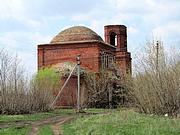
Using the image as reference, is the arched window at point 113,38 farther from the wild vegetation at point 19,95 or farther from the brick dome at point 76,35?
the wild vegetation at point 19,95

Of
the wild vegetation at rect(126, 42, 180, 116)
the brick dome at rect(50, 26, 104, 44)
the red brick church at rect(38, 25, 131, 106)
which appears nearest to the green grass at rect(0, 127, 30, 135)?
the wild vegetation at rect(126, 42, 180, 116)

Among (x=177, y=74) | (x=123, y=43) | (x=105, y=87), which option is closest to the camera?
(x=177, y=74)

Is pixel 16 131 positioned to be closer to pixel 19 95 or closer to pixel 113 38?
pixel 19 95

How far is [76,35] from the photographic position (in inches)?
2133

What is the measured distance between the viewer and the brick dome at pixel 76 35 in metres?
53.8

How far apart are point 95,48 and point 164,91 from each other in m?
25.0

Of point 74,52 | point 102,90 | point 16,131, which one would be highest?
point 74,52

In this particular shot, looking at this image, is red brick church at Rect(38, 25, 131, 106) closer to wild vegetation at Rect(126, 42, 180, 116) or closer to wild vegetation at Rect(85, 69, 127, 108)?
wild vegetation at Rect(85, 69, 127, 108)

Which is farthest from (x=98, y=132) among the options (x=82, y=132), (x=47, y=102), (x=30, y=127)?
(x=47, y=102)

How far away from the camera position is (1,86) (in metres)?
32.1

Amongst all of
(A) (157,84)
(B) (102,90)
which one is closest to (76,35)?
(B) (102,90)

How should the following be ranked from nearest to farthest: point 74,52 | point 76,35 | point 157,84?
point 157,84 → point 74,52 → point 76,35

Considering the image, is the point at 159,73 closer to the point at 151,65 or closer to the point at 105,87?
the point at 151,65

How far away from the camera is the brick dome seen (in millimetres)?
53800
